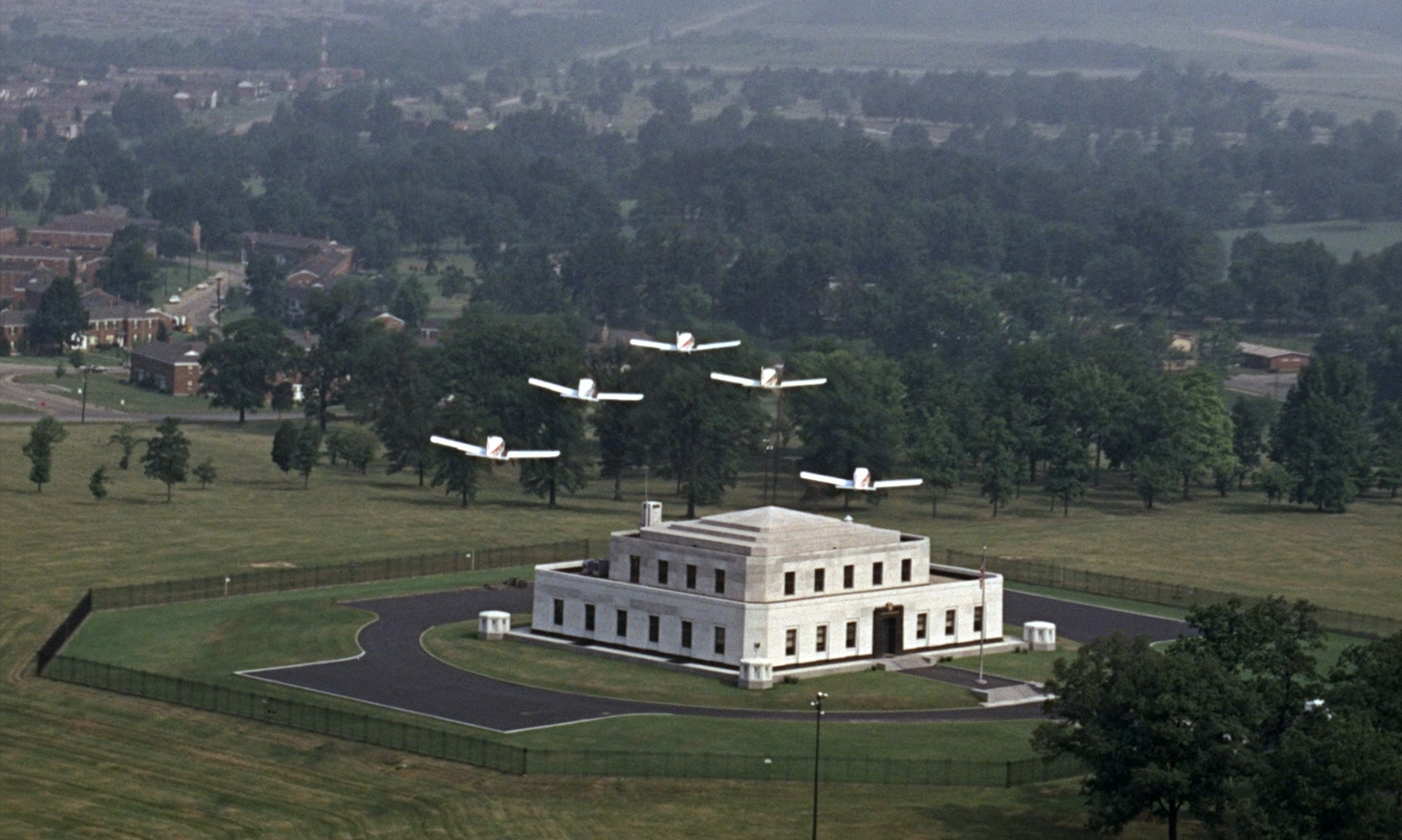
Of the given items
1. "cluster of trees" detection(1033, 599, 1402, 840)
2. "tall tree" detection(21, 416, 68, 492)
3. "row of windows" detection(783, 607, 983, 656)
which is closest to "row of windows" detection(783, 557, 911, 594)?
"row of windows" detection(783, 607, 983, 656)

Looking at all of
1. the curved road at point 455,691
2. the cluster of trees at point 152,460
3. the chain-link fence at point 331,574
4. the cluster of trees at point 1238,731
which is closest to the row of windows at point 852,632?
the curved road at point 455,691

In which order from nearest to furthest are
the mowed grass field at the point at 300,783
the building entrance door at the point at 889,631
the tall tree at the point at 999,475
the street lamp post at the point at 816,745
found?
the street lamp post at the point at 816,745 < the mowed grass field at the point at 300,783 < the building entrance door at the point at 889,631 < the tall tree at the point at 999,475

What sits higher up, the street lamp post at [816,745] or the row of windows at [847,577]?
the row of windows at [847,577]

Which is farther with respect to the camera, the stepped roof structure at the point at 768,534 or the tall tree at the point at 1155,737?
the stepped roof structure at the point at 768,534

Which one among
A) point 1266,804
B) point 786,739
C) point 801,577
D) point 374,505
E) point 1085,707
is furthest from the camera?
point 374,505

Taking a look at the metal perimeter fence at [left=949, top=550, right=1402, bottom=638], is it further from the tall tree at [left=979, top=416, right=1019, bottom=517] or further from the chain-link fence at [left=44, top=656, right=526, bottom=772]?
the chain-link fence at [left=44, top=656, right=526, bottom=772]

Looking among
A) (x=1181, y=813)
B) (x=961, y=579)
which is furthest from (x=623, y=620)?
(x=1181, y=813)

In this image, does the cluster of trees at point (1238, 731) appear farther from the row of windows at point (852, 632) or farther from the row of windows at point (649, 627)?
the row of windows at point (649, 627)

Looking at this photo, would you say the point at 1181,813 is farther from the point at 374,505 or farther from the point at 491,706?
the point at 374,505
